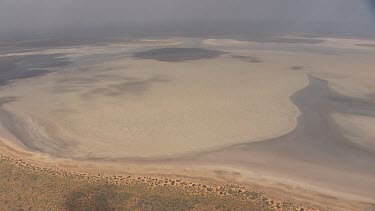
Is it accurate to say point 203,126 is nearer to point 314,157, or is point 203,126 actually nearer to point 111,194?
point 314,157

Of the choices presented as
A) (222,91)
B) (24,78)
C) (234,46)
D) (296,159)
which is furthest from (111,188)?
(234,46)

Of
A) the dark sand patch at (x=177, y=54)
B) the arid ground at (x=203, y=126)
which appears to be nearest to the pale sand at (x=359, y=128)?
the arid ground at (x=203, y=126)

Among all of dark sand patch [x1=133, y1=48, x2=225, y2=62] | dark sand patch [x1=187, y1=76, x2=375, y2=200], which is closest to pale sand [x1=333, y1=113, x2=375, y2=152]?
dark sand patch [x1=187, y1=76, x2=375, y2=200]

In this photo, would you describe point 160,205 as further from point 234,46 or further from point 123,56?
point 234,46

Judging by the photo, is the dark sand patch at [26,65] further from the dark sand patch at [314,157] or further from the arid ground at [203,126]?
the dark sand patch at [314,157]

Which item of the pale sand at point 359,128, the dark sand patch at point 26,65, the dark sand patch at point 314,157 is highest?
the dark sand patch at point 26,65

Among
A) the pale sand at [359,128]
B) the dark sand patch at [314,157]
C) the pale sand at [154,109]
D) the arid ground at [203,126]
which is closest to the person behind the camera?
the arid ground at [203,126]

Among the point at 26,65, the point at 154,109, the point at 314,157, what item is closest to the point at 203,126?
the point at 154,109
